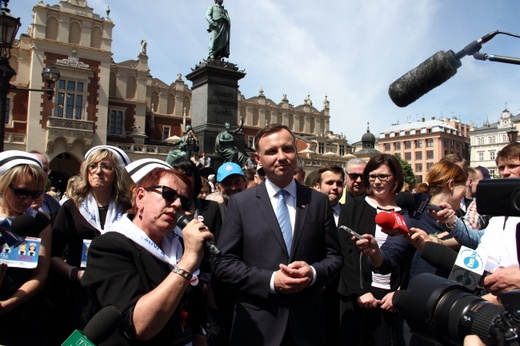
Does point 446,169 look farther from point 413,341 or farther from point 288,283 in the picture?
point 288,283

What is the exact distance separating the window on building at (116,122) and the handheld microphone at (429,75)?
38.5 meters

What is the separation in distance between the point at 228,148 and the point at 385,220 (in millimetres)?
10746

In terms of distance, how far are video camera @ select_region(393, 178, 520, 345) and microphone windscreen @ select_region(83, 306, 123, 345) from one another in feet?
3.54

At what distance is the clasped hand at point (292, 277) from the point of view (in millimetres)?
2615

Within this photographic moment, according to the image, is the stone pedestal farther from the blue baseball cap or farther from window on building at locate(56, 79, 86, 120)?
window on building at locate(56, 79, 86, 120)

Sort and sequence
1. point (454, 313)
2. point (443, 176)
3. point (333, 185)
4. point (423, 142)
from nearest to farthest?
1. point (454, 313)
2. point (443, 176)
3. point (333, 185)
4. point (423, 142)

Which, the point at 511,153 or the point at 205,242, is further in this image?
the point at 511,153

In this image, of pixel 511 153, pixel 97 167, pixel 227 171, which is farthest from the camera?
pixel 227 171

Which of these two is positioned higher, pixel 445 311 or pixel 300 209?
pixel 300 209

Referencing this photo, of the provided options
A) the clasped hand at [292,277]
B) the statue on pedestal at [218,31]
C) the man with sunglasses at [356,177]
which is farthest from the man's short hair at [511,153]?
the statue on pedestal at [218,31]

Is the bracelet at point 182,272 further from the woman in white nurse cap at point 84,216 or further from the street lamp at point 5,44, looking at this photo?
the street lamp at point 5,44

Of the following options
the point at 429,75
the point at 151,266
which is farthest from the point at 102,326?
the point at 429,75

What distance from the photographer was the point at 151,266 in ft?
7.25

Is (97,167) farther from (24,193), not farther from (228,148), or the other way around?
(228,148)
